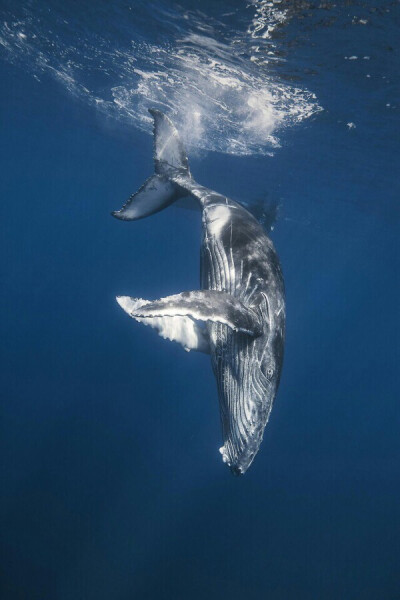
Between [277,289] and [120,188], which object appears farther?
[120,188]

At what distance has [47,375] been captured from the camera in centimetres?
2617

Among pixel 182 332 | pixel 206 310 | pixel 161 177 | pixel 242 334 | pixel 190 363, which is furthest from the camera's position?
pixel 190 363

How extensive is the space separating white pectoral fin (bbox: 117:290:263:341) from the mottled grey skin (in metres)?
0.31

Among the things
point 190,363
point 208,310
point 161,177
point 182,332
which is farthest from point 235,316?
point 190,363

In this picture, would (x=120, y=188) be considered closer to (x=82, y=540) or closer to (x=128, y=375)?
(x=128, y=375)

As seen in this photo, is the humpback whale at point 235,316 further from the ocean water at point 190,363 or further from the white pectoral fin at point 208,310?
the ocean water at point 190,363

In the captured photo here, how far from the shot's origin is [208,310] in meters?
2.79

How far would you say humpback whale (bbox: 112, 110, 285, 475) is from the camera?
2.95 metres

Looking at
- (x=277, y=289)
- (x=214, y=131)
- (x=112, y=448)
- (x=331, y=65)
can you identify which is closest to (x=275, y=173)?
(x=214, y=131)

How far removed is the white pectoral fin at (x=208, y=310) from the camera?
2.77 meters

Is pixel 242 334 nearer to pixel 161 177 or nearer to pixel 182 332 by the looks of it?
pixel 182 332

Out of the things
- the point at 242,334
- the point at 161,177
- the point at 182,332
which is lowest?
the point at 242,334

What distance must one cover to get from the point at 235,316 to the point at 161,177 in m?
3.16

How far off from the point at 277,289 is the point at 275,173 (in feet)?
83.2
